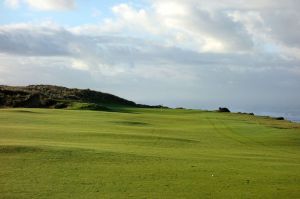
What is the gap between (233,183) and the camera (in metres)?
16.7

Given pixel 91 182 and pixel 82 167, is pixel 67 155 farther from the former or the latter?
pixel 91 182

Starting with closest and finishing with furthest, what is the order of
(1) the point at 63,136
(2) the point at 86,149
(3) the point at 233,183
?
1. (3) the point at 233,183
2. (2) the point at 86,149
3. (1) the point at 63,136

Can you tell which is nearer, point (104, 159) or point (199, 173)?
point (199, 173)

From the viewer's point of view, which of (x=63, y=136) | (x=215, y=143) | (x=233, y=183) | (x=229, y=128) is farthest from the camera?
(x=229, y=128)

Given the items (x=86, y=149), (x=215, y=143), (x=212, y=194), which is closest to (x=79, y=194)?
(x=212, y=194)

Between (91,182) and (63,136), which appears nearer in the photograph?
(91,182)

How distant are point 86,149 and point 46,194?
8.44 meters

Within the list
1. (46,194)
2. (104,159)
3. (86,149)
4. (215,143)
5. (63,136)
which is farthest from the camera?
(215,143)

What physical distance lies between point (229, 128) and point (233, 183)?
30339mm

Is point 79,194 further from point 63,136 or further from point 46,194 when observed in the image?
point 63,136

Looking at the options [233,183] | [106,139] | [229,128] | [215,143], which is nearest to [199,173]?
[233,183]

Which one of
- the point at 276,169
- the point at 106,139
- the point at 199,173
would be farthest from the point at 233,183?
the point at 106,139

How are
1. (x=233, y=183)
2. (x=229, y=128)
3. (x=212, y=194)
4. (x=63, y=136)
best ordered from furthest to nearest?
(x=229, y=128), (x=63, y=136), (x=233, y=183), (x=212, y=194)

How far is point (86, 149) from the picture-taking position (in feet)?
71.7
